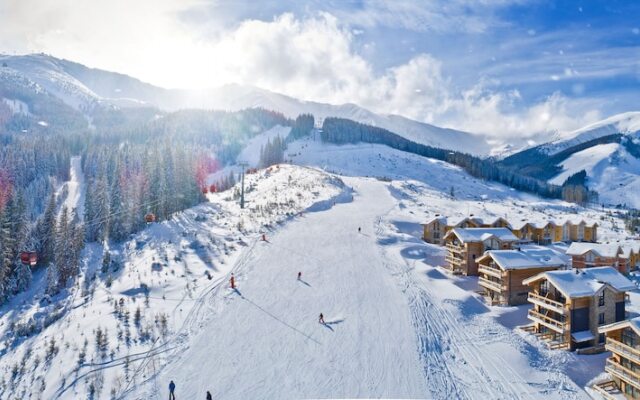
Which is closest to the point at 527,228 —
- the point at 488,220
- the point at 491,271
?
the point at 488,220

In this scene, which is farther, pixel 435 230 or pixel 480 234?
pixel 435 230

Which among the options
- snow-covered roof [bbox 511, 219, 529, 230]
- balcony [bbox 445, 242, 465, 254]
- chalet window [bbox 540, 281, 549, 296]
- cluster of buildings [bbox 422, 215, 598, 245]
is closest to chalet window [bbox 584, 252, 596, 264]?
cluster of buildings [bbox 422, 215, 598, 245]

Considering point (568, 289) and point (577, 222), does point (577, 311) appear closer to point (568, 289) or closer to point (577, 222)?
point (568, 289)

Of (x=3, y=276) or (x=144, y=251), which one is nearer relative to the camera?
(x=3, y=276)

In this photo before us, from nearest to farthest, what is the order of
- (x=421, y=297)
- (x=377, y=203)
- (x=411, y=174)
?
(x=421, y=297)
(x=377, y=203)
(x=411, y=174)

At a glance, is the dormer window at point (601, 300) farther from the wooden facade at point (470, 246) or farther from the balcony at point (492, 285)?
the wooden facade at point (470, 246)

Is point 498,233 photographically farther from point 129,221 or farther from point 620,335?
point 129,221

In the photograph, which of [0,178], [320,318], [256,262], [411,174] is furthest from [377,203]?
[0,178]
